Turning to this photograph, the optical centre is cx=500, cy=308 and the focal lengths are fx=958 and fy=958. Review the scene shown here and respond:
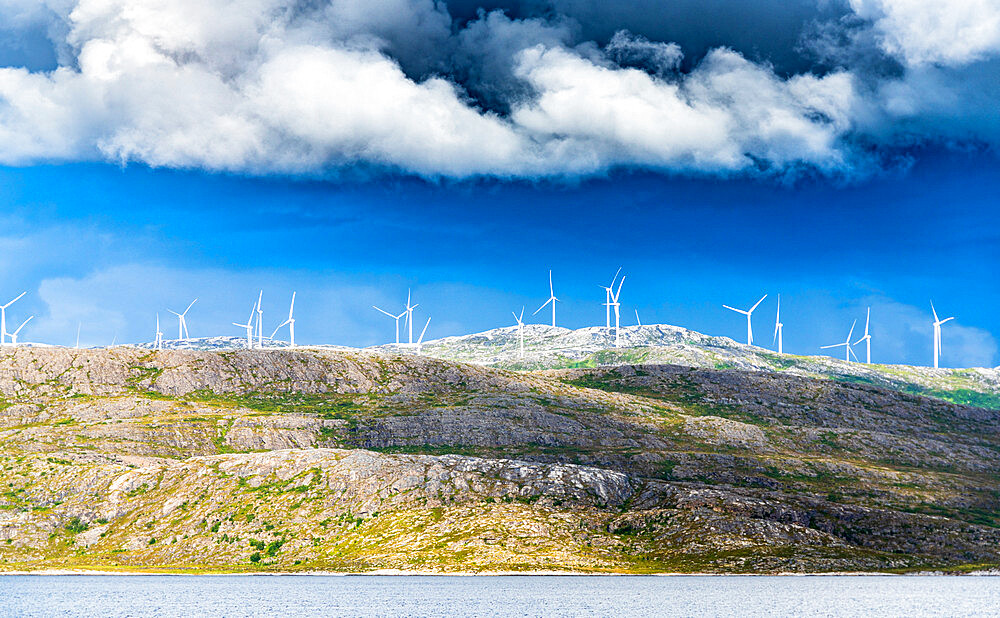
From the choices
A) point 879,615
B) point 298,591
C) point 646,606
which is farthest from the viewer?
point 298,591

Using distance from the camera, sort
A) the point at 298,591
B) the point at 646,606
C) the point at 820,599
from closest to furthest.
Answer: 1. the point at 646,606
2. the point at 820,599
3. the point at 298,591

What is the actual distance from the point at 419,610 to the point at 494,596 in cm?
2909

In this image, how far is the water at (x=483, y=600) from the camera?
486ft

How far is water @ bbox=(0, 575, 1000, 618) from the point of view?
148 meters

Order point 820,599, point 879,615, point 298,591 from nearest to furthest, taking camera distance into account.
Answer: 1. point 879,615
2. point 820,599
3. point 298,591

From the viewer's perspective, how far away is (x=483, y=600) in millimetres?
171250

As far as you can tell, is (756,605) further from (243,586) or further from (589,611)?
(243,586)

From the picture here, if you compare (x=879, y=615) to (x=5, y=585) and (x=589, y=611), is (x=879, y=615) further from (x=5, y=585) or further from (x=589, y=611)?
(x=5, y=585)

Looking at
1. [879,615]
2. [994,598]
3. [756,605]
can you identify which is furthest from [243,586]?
[994,598]

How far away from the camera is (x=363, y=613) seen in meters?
146

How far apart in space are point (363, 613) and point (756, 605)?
66.8 meters

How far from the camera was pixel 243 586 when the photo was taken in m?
196

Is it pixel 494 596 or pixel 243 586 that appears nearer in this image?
pixel 494 596

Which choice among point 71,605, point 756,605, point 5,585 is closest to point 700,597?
point 756,605
